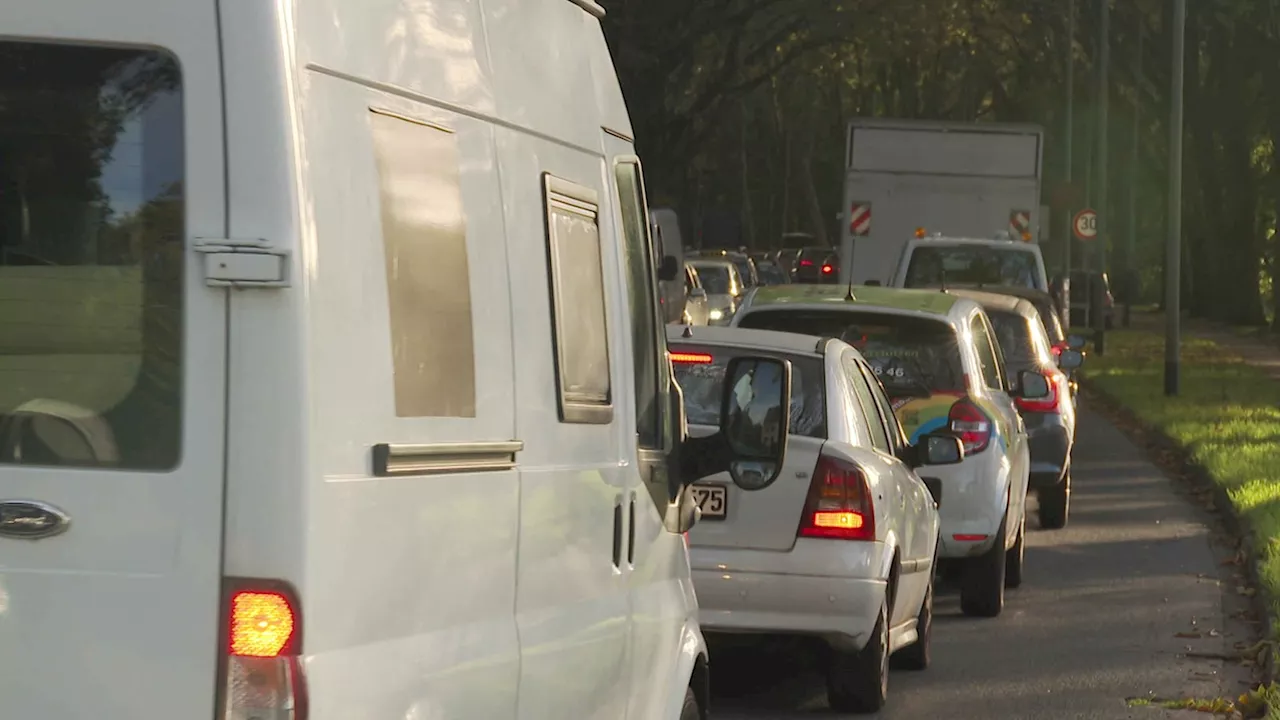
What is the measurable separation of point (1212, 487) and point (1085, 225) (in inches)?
854

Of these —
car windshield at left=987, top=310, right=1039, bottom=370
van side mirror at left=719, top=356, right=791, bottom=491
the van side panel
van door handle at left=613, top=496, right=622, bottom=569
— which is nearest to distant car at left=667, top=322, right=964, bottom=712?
van side mirror at left=719, top=356, right=791, bottom=491

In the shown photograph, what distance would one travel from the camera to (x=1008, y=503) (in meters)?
11.5

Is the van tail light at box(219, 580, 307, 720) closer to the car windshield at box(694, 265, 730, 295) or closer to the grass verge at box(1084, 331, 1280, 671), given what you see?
the grass verge at box(1084, 331, 1280, 671)

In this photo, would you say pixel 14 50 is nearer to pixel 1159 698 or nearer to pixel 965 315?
pixel 1159 698

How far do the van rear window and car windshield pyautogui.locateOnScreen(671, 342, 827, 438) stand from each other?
573 cm

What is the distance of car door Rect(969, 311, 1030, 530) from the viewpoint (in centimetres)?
1188

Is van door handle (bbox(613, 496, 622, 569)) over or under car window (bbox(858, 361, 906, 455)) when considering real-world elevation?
under

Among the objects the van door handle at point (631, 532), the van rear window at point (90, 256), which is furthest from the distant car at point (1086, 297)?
the van rear window at point (90, 256)

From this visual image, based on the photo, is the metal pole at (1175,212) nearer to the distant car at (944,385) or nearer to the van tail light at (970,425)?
the distant car at (944,385)

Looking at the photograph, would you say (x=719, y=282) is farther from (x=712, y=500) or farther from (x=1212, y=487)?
(x=712, y=500)

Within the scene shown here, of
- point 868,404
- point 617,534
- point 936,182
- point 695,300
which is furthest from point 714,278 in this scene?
point 617,534

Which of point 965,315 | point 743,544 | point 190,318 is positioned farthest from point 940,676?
point 190,318

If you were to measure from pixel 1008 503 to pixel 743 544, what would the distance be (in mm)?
3534

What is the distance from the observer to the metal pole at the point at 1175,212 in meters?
27.1
